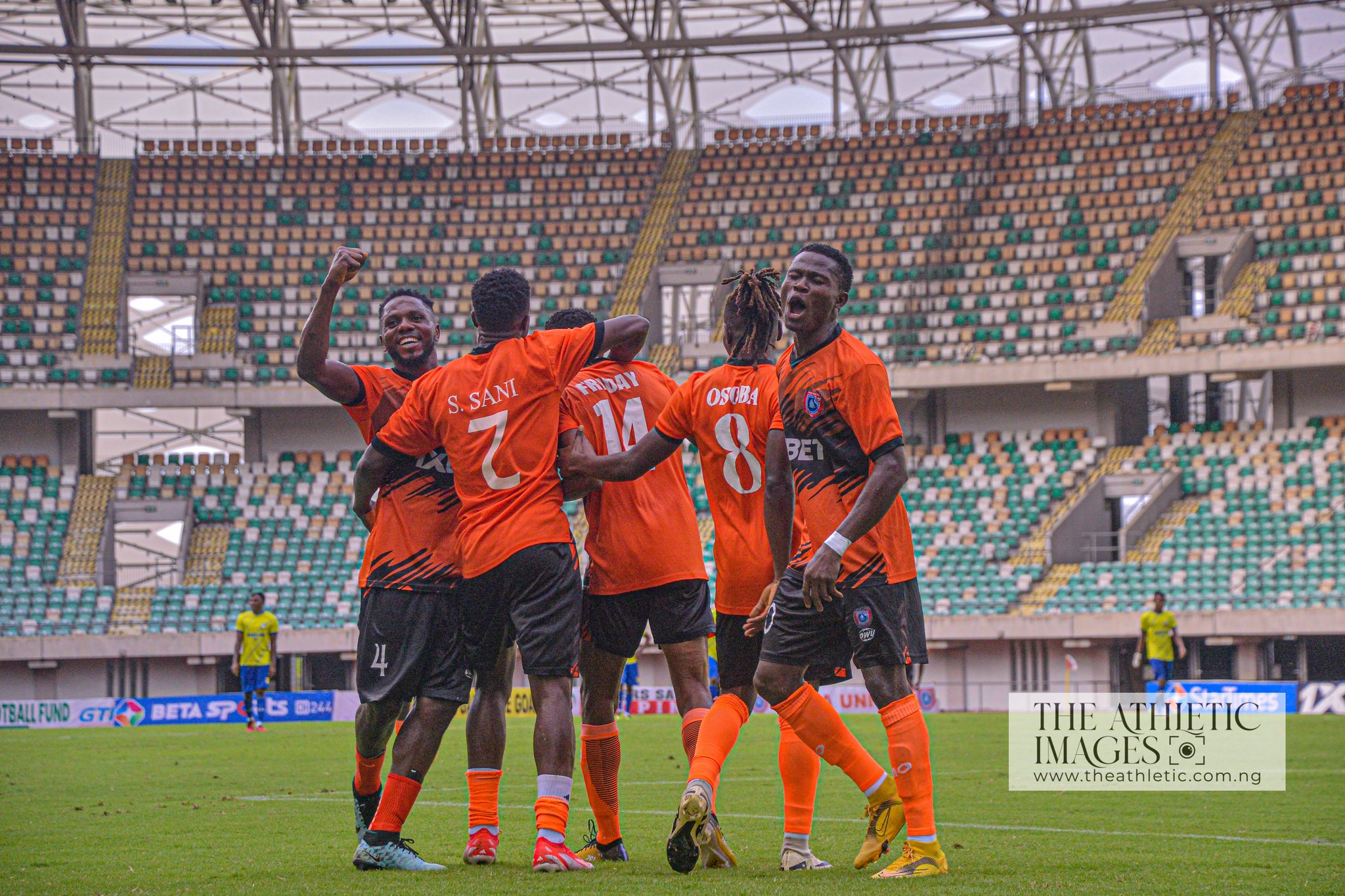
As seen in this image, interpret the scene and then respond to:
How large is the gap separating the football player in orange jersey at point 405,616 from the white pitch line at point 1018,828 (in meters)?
2.61

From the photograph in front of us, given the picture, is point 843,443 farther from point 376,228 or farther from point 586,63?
point 586,63

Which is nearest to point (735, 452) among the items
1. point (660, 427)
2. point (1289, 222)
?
point (660, 427)

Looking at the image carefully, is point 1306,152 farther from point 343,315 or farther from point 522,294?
point 522,294

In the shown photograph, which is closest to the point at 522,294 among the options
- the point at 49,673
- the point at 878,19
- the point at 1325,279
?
the point at 49,673

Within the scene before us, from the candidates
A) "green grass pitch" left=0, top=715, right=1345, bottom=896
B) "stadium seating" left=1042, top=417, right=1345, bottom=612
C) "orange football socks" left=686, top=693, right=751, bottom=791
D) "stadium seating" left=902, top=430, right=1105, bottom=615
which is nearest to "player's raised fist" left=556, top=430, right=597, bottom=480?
"orange football socks" left=686, top=693, right=751, bottom=791

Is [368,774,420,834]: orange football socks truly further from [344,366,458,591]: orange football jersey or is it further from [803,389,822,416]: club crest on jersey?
[803,389,822,416]: club crest on jersey

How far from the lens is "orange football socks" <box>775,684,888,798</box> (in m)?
6.57

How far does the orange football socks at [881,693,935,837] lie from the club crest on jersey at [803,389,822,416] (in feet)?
4.10

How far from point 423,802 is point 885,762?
5.42 meters

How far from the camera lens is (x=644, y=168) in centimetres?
4384

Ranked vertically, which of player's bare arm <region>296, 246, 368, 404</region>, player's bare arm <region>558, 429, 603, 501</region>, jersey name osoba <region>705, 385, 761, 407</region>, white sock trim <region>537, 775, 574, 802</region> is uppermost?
player's bare arm <region>296, 246, 368, 404</region>

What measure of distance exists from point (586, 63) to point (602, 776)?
130 ft

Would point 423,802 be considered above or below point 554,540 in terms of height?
below

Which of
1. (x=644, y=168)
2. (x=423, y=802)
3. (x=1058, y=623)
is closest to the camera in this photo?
(x=423, y=802)
